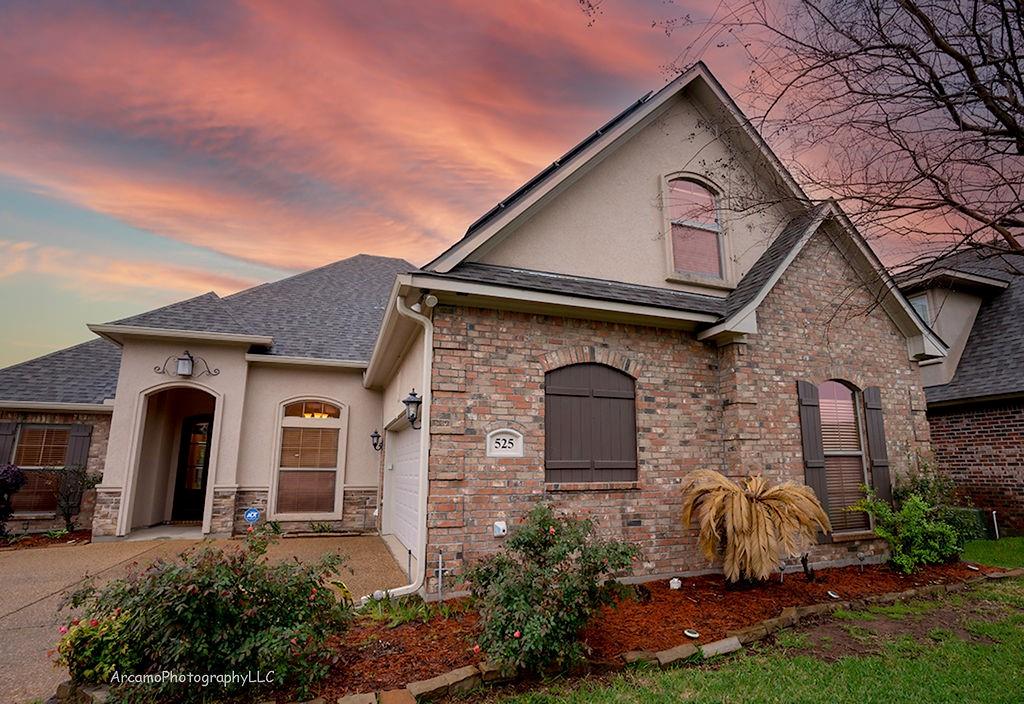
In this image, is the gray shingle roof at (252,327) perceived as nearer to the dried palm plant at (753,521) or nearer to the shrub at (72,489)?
the shrub at (72,489)

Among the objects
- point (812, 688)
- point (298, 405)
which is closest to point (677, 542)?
point (812, 688)

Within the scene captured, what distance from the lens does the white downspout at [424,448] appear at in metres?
5.47

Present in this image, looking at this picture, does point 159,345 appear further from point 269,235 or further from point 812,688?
point 812,688

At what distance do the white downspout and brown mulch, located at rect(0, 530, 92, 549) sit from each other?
26.2 feet

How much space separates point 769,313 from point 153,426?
1229cm

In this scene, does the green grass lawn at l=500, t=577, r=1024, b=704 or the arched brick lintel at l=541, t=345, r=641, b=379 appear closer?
the green grass lawn at l=500, t=577, r=1024, b=704

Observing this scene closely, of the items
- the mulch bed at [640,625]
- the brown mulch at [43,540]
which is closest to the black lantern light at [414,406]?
the mulch bed at [640,625]

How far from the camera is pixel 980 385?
10797mm

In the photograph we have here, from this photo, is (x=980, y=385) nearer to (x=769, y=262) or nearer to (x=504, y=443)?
(x=769, y=262)

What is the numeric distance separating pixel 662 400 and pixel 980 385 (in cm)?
879

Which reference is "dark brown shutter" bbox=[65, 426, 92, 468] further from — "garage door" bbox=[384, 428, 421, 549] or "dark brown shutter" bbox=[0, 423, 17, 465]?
"garage door" bbox=[384, 428, 421, 549]

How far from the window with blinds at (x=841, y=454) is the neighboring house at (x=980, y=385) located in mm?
3099

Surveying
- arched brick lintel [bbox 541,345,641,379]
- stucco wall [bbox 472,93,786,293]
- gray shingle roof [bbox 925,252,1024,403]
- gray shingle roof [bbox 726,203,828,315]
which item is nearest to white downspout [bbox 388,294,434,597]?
stucco wall [bbox 472,93,786,293]

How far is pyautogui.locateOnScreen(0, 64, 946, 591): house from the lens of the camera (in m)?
6.05
